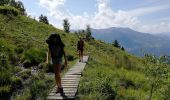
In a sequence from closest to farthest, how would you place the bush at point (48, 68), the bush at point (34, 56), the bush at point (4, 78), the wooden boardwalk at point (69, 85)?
1. the wooden boardwalk at point (69, 85)
2. the bush at point (4, 78)
3. the bush at point (48, 68)
4. the bush at point (34, 56)

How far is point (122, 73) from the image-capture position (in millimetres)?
22469

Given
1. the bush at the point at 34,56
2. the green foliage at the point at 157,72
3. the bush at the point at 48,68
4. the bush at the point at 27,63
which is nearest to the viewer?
the green foliage at the point at 157,72

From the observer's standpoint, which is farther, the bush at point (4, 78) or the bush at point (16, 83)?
the bush at point (16, 83)

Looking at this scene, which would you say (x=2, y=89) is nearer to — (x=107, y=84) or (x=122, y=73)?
(x=107, y=84)

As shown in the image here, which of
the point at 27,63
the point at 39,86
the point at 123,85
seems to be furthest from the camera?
the point at 123,85

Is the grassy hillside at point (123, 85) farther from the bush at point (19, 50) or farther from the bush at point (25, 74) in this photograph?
the bush at point (19, 50)

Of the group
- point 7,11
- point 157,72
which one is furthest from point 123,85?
point 7,11

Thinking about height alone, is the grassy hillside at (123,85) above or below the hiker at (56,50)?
below

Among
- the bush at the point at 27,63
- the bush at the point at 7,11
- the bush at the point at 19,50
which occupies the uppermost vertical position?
the bush at the point at 7,11

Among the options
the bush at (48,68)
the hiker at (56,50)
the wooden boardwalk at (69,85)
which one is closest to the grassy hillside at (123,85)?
the wooden boardwalk at (69,85)

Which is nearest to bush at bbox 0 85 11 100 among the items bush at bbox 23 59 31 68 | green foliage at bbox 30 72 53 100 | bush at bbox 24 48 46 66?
green foliage at bbox 30 72 53 100

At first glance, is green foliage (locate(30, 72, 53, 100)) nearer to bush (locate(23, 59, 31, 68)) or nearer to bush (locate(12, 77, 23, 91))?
bush (locate(12, 77, 23, 91))

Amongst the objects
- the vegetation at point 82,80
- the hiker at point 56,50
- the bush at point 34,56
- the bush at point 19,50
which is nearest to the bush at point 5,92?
the vegetation at point 82,80

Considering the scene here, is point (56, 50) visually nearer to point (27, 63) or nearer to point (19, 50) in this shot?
point (27, 63)
